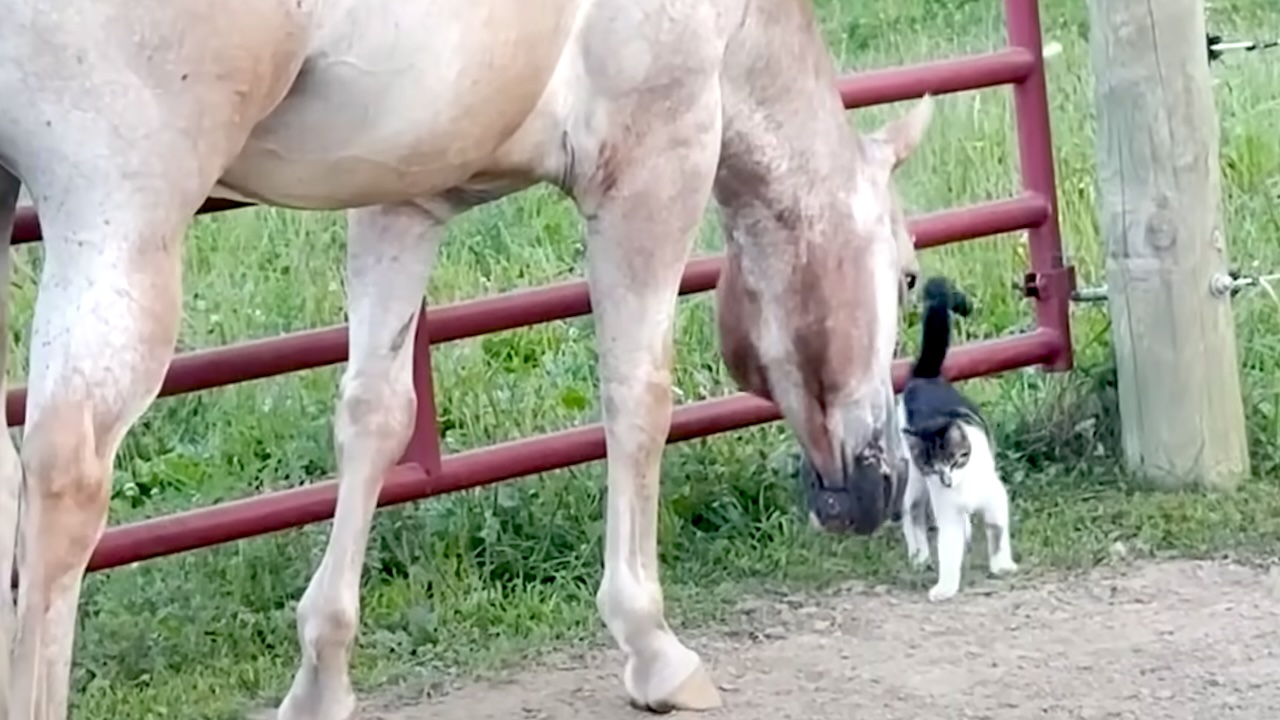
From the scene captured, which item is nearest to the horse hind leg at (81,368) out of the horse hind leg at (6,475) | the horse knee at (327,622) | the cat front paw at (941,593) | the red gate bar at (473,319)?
the horse hind leg at (6,475)

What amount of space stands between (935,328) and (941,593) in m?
0.63

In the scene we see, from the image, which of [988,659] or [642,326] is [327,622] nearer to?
[642,326]

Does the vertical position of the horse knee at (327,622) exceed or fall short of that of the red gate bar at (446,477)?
it falls short

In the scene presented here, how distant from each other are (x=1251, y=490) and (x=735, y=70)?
2035mm

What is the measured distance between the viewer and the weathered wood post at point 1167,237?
564cm

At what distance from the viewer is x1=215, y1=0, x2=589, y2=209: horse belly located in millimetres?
3475

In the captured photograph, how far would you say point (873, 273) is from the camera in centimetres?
467

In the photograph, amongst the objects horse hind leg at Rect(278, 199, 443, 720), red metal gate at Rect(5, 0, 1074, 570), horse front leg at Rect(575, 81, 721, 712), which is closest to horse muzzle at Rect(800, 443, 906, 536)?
horse front leg at Rect(575, 81, 721, 712)

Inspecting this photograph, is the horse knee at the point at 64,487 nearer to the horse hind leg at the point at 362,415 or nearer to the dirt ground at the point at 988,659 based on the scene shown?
the horse hind leg at the point at 362,415

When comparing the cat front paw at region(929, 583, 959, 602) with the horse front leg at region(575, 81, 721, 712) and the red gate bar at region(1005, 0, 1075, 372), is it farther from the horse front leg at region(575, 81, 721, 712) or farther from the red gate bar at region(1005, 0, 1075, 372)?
the red gate bar at region(1005, 0, 1075, 372)

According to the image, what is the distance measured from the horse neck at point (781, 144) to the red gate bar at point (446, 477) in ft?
2.64

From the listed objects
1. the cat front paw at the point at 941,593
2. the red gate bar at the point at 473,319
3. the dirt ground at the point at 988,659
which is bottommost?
the dirt ground at the point at 988,659

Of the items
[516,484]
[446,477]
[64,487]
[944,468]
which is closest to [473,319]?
[446,477]

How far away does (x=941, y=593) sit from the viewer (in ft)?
16.8
